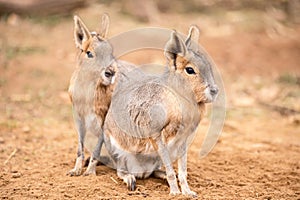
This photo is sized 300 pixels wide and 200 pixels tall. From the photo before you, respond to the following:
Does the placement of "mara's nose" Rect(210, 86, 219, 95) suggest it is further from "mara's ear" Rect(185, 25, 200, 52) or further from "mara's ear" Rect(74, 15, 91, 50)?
"mara's ear" Rect(74, 15, 91, 50)

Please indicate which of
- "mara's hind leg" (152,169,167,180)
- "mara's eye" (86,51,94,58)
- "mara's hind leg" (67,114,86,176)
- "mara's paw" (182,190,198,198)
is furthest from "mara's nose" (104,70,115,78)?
"mara's paw" (182,190,198,198)

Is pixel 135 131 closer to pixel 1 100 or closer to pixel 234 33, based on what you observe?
pixel 1 100

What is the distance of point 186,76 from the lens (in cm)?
364

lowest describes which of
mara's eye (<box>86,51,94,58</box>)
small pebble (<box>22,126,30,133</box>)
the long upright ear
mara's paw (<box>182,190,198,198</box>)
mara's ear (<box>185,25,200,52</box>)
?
mara's paw (<box>182,190,198,198</box>)

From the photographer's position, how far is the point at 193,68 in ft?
11.8

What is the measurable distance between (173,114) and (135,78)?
650 mm

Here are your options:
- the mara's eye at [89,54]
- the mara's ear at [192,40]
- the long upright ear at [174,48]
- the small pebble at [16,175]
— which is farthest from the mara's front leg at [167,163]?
the small pebble at [16,175]

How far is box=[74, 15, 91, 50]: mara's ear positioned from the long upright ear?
35.0 inches

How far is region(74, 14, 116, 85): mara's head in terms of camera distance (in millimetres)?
4125

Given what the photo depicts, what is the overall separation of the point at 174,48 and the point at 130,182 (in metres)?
1.06

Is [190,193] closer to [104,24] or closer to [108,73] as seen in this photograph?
[108,73]

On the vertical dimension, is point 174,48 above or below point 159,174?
above

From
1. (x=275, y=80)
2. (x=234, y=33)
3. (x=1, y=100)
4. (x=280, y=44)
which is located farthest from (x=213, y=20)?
(x=1, y=100)

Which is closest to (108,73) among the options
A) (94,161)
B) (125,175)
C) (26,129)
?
(94,161)
